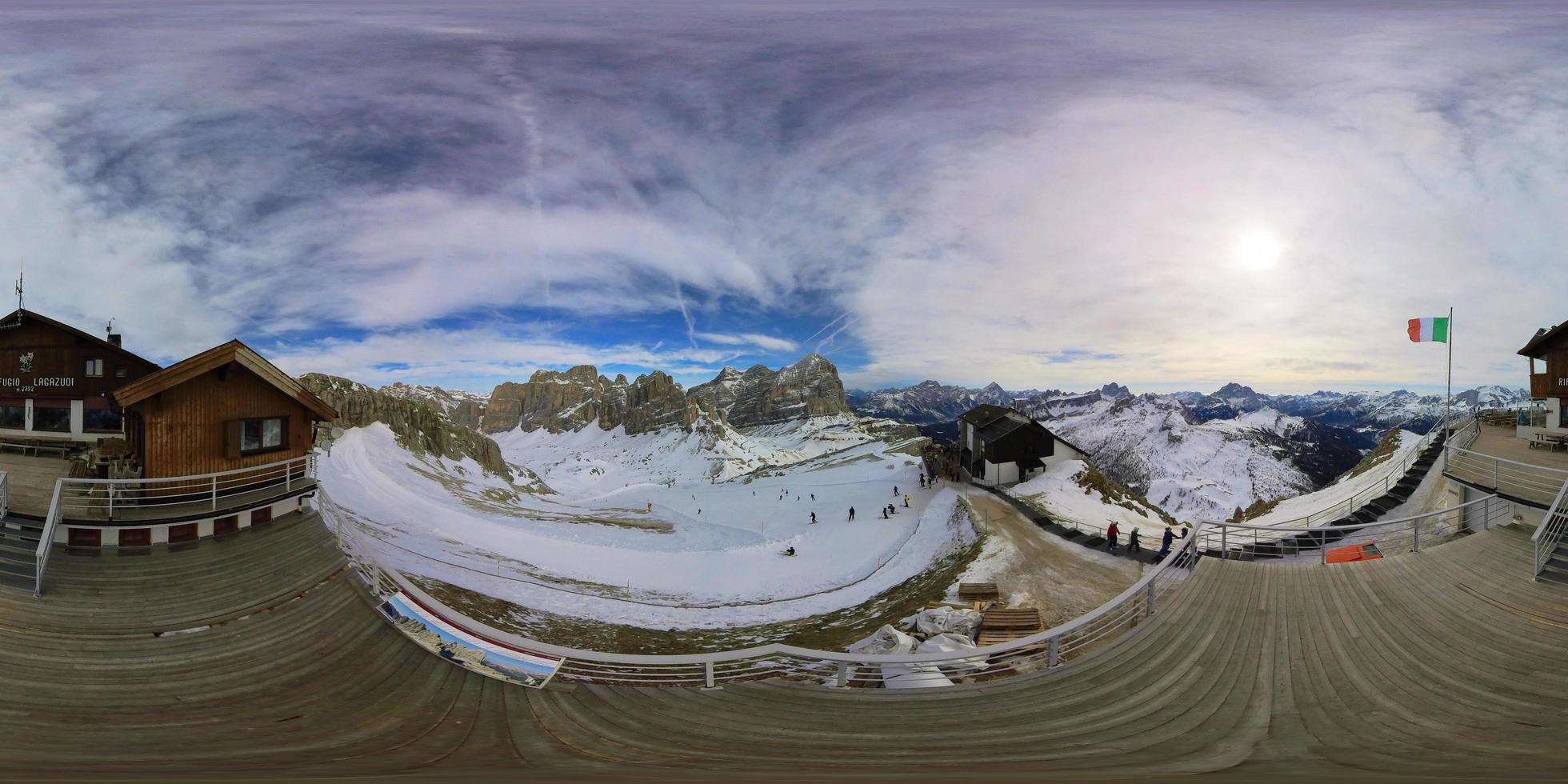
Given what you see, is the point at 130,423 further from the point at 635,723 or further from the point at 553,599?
the point at 635,723

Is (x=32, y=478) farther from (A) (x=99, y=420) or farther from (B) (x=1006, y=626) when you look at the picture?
(B) (x=1006, y=626)

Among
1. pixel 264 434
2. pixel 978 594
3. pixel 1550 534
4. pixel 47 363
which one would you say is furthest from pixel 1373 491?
pixel 47 363

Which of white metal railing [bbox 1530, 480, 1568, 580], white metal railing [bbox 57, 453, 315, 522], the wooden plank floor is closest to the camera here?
the wooden plank floor

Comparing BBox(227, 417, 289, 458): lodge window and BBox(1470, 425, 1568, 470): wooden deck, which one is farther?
BBox(1470, 425, 1568, 470): wooden deck

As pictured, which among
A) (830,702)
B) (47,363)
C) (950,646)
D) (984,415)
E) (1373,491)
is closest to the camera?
(830,702)

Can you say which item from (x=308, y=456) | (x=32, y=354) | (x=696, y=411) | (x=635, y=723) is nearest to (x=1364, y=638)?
(x=635, y=723)

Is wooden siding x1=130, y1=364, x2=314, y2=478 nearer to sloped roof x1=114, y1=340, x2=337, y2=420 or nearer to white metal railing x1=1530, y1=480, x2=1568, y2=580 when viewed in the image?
sloped roof x1=114, y1=340, x2=337, y2=420

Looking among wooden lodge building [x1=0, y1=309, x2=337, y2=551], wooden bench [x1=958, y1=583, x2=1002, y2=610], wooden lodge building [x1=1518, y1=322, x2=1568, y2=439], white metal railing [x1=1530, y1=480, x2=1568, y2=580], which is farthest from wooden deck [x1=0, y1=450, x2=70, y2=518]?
wooden lodge building [x1=1518, y1=322, x2=1568, y2=439]
